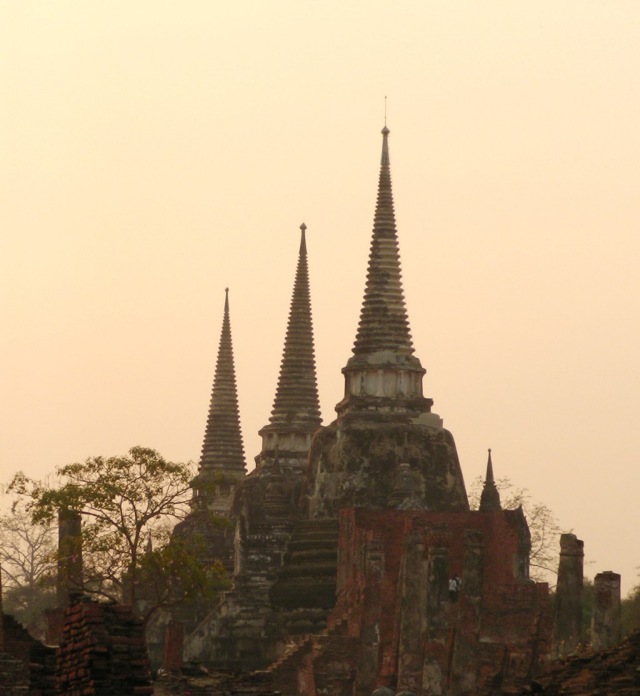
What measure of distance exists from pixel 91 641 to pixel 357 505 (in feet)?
114

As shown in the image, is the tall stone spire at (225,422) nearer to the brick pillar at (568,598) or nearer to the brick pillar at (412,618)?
the brick pillar at (412,618)

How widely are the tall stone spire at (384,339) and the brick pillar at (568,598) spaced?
19.3 m

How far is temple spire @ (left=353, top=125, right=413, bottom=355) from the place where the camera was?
2103 inches

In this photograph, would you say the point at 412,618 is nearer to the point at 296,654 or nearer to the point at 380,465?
the point at 296,654

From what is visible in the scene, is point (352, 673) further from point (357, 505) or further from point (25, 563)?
point (25, 563)

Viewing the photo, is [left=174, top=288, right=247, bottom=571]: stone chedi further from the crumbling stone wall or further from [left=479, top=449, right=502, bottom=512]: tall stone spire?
the crumbling stone wall

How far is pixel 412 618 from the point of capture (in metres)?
37.7

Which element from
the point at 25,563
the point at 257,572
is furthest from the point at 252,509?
the point at 25,563

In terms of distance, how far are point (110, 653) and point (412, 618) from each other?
2230 cm

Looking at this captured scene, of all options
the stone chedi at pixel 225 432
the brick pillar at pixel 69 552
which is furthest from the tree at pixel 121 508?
the stone chedi at pixel 225 432

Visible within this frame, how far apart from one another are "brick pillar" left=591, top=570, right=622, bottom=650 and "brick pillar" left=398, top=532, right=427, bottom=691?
6.98 meters

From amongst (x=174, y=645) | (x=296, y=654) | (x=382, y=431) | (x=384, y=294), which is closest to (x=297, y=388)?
(x=384, y=294)

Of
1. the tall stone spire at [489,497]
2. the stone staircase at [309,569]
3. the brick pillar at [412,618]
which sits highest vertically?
the tall stone spire at [489,497]

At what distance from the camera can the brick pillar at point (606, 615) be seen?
1198 inches
